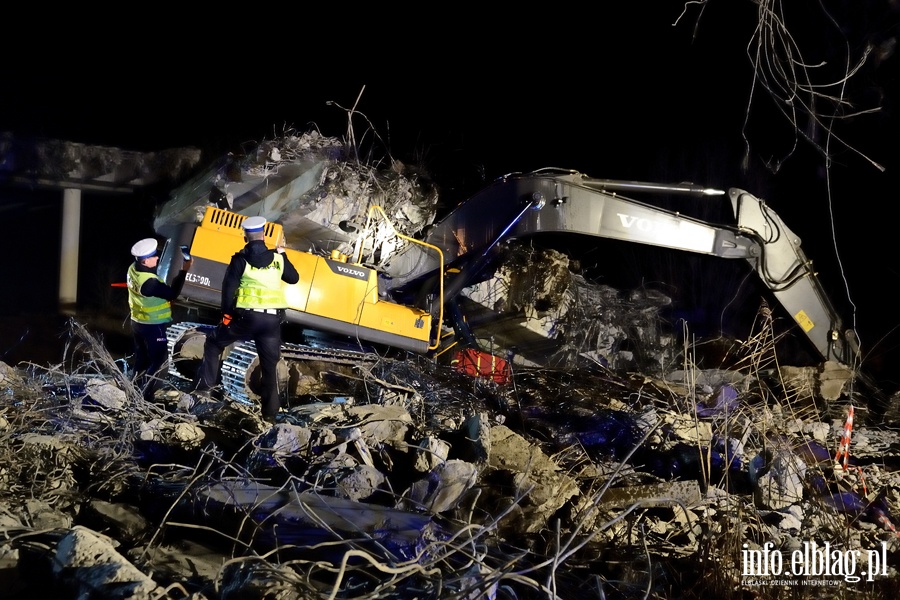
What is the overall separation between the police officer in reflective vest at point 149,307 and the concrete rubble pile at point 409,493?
414mm

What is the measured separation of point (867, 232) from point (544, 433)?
656 cm

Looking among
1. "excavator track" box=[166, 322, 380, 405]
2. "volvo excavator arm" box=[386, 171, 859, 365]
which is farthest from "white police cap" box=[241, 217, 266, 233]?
"volvo excavator arm" box=[386, 171, 859, 365]

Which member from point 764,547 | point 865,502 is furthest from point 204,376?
point 865,502

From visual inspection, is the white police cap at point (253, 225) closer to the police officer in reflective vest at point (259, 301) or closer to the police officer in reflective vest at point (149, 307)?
the police officer in reflective vest at point (259, 301)

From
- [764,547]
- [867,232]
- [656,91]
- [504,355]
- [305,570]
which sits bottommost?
[305,570]

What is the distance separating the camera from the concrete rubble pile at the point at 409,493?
10.2ft

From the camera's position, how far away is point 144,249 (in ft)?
20.4

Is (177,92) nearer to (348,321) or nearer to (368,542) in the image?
(348,321)

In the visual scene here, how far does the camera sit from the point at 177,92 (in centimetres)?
1518
